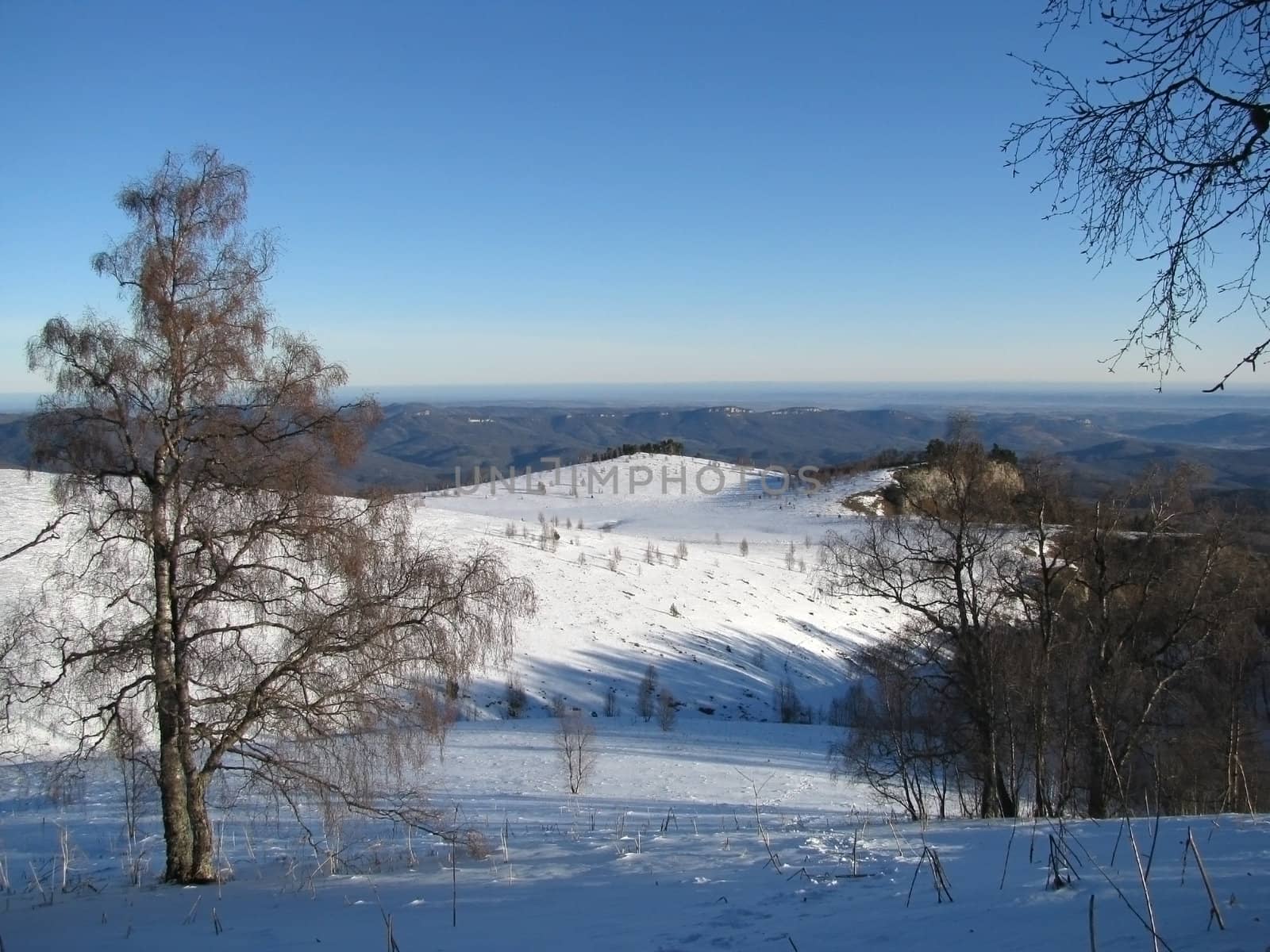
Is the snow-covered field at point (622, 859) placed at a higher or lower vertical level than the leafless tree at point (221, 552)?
lower

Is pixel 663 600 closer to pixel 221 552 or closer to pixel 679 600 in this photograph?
pixel 679 600

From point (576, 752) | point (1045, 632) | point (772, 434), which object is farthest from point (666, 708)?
point (772, 434)

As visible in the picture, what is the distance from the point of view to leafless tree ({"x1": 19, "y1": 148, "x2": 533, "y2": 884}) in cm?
871

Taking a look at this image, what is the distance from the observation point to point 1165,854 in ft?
Result: 21.0

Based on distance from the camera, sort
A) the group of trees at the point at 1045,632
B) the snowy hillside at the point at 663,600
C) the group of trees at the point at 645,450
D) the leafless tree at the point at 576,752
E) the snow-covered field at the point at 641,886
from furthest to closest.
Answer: the group of trees at the point at 645,450, the snowy hillside at the point at 663,600, the leafless tree at the point at 576,752, the group of trees at the point at 1045,632, the snow-covered field at the point at 641,886

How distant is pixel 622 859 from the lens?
8.48 m

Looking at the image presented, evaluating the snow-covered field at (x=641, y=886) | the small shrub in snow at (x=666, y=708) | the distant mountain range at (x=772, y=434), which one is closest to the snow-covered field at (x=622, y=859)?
the snow-covered field at (x=641, y=886)

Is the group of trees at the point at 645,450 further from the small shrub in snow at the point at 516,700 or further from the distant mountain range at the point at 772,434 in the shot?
the small shrub in snow at the point at 516,700

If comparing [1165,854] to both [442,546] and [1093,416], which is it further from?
[1093,416]

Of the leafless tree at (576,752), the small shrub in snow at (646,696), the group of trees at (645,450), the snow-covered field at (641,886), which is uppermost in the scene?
the group of trees at (645,450)

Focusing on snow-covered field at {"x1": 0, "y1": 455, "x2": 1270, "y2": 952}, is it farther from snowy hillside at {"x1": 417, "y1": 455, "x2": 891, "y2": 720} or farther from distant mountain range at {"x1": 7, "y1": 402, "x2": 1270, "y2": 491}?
distant mountain range at {"x1": 7, "y1": 402, "x2": 1270, "y2": 491}

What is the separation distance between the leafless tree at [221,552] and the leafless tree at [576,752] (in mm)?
6521

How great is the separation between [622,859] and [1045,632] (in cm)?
858

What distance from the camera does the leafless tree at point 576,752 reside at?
15703mm
